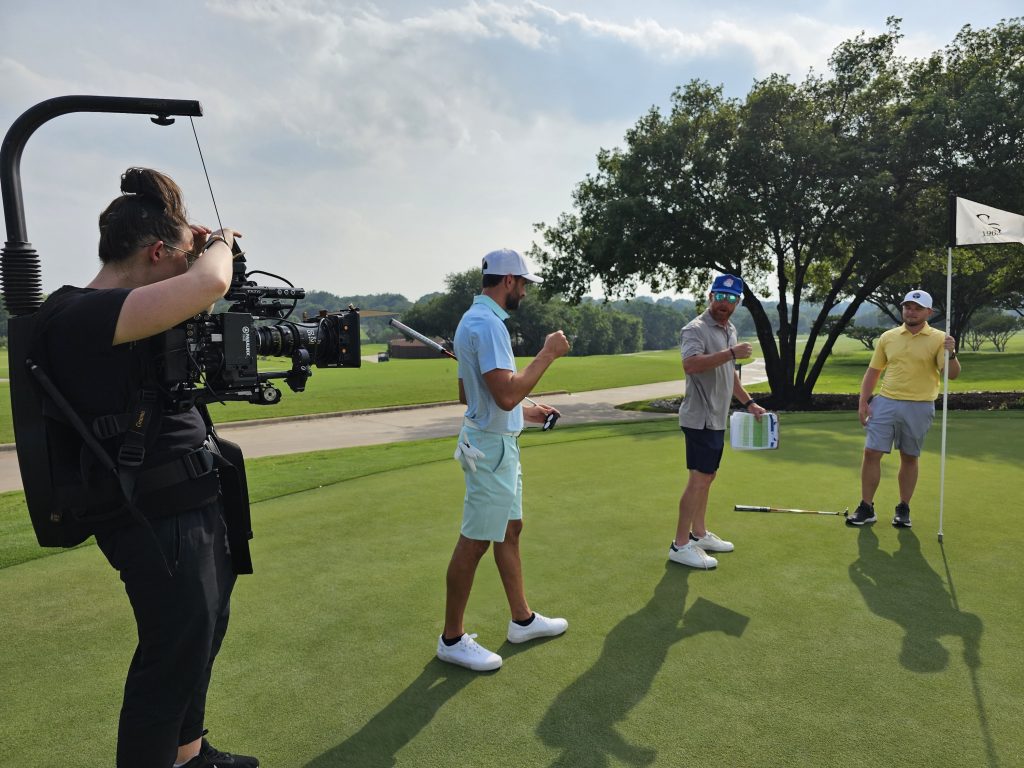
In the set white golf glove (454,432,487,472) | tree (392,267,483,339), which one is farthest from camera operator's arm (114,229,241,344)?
tree (392,267,483,339)

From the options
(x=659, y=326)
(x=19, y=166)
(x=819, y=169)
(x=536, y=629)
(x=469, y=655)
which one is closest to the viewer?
(x=19, y=166)

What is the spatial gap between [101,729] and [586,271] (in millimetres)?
17829

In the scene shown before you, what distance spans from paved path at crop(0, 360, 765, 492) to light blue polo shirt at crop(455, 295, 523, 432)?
29.0 ft

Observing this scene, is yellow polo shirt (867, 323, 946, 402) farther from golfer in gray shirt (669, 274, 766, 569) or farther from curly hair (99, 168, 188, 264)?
curly hair (99, 168, 188, 264)

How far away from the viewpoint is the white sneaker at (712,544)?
4.38m

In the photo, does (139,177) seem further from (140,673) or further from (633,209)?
(633,209)

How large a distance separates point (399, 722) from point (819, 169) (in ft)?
51.2

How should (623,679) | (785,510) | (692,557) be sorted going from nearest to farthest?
(623,679) → (692,557) → (785,510)

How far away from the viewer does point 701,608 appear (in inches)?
137

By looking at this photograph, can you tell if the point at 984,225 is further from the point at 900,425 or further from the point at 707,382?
the point at 707,382

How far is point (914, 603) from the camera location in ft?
11.6

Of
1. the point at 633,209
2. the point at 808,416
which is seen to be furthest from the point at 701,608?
the point at 633,209

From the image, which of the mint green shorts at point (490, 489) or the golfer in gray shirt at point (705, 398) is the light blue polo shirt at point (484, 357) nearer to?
the mint green shorts at point (490, 489)

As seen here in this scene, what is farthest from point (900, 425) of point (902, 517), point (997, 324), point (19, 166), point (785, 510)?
point (997, 324)
